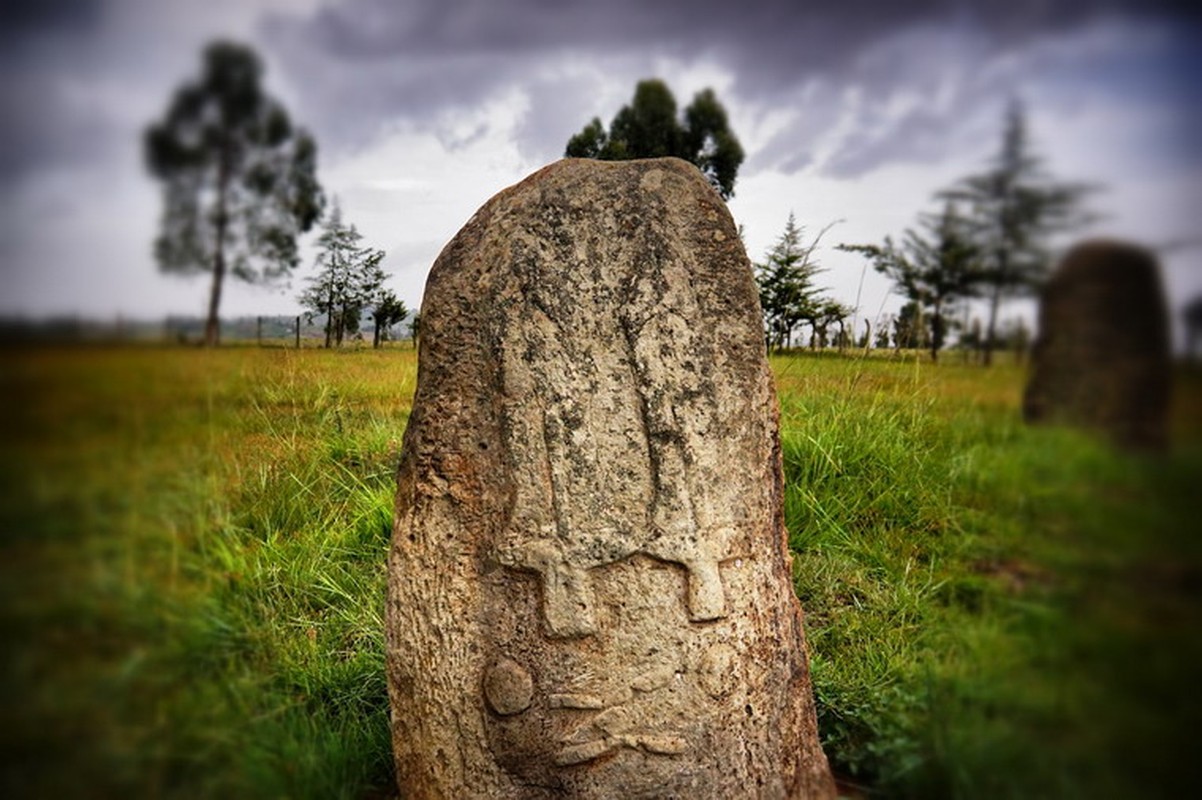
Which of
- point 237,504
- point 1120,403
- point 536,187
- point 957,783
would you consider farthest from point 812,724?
point 237,504

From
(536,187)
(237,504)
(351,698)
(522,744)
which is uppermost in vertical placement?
(536,187)

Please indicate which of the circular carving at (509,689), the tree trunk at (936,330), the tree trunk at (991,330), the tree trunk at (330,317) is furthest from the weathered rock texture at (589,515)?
the tree trunk at (330,317)

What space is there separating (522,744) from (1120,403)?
1.59m

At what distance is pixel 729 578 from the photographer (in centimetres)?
222

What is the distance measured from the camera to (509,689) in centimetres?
219

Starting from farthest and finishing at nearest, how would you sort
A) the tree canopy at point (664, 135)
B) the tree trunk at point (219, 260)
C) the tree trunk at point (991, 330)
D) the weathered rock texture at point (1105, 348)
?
1. the tree canopy at point (664, 135)
2. the tree trunk at point (219, 260)
3. the tree trunk at point (991, 330)
4. the weathered rock texture at point (1105, 348)

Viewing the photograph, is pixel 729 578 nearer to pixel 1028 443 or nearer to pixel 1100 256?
pixel 1028 443

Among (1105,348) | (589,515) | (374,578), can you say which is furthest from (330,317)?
(1105,348)

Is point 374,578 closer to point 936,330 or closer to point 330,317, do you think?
point 330,317

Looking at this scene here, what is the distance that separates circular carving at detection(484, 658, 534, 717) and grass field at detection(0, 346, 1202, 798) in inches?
25.6

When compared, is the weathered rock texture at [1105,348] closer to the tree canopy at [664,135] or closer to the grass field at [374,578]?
the grass field at [374,578]

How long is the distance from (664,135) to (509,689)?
2.76m

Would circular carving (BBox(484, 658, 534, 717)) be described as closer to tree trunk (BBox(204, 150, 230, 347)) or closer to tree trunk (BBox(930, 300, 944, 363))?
tree trunk (BBox(204, 150, 230, 347))

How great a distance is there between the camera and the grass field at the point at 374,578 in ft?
5.16
